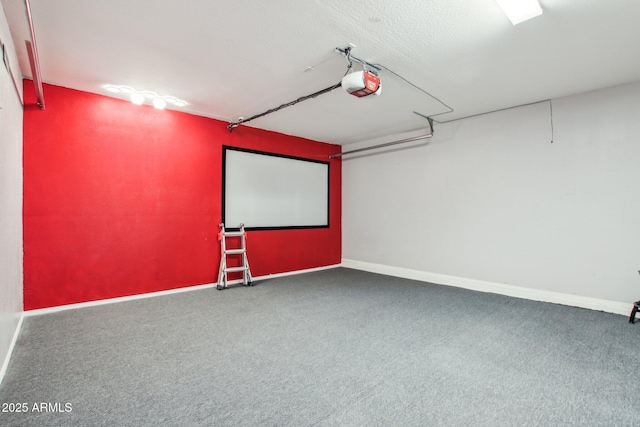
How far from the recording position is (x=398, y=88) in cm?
396

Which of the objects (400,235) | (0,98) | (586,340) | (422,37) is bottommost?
(586,340)

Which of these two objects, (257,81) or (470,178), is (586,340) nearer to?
(470,178)

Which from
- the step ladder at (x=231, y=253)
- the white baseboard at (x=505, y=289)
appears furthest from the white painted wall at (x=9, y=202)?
the white baseboard at (x=505, y=289)

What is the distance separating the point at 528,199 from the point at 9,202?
6188mm

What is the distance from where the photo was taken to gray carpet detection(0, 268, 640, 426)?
1.85 metres

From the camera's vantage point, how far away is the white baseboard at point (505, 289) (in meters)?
3.85

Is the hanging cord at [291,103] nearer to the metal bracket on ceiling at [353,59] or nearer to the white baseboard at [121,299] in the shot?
the metal bracket on ceiling at [353,59]

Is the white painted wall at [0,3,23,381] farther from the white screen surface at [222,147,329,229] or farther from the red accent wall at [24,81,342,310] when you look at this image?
the white screen surface at [222,147,329,229]

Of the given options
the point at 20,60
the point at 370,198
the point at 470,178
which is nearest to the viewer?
the point at 20,60

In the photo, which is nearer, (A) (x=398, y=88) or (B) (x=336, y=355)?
(B) (x=336, y=355)

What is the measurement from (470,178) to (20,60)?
6152 millimetres

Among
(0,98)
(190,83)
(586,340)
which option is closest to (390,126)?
(190,83)

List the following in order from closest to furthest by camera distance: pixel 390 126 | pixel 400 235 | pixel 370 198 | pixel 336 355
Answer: pixel 336 355 < pixel 390 126 < pixel 400 235 < pixel 370 198

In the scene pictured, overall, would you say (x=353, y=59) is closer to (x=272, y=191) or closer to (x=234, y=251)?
(x=272, y=191)
